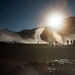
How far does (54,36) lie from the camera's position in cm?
3747

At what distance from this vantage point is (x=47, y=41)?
3822 cm

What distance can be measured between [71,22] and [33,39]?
38.0 feet

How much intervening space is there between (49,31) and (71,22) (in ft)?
26.1

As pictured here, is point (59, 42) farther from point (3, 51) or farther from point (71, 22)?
point (3, 51)

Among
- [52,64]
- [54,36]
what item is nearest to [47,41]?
[54,36]

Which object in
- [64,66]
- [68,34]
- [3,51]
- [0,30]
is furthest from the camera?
[68,34]

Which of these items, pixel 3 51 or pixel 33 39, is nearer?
pixel 3 51

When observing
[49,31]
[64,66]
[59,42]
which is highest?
[49,31]

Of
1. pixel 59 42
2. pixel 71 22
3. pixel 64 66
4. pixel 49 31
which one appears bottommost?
pixel 64 66

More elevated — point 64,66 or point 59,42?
point 59,42

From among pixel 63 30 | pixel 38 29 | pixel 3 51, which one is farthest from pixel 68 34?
pixel 3 51

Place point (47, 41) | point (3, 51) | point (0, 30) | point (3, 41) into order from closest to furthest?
point (3, 51), point (3, 41), point (0, 30), point (47, 41)

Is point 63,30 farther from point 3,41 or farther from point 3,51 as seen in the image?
point 3,51

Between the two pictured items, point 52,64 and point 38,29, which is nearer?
point 52,64
